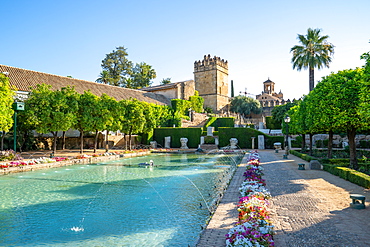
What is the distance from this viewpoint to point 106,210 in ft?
24.5

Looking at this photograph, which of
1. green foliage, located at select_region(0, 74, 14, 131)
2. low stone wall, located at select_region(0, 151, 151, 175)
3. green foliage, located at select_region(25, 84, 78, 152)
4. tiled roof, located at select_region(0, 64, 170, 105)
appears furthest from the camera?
tiled roof, located at select_region(0, 64, 170, 105)

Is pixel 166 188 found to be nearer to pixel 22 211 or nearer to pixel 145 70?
pixel 22 211

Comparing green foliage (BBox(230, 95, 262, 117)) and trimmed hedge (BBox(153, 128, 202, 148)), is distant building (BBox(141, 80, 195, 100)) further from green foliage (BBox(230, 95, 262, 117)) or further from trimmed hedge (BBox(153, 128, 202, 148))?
trimmed hedge (BBox(153, 128, 202, 148))

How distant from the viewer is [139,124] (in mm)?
27625

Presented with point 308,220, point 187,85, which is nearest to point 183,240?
point 308,220

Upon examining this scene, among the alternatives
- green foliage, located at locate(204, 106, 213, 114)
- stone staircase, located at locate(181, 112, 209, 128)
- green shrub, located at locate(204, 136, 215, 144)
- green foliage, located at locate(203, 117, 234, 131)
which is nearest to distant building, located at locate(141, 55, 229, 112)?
green foliage, located at locate(204, 106, 213, 114)

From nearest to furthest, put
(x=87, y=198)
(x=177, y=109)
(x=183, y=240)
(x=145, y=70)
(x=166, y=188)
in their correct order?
(x=183, y=240)
(x=87, y=198)
(x=166, y=188)
(x=177, y=109)
(x=145, y=70)

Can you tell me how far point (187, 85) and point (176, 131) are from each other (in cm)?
2003

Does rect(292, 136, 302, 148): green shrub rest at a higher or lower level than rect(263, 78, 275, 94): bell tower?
lower

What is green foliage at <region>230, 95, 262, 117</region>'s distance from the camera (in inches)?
2352

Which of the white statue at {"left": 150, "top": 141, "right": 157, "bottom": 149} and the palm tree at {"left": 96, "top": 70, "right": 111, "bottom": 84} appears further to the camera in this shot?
the palm tree at {"left": 96, "top": 70, "right": 111, "bottom": 84}

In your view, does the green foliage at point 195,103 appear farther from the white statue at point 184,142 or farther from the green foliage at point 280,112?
the white statue at point 184,142

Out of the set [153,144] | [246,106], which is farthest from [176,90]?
[246,106]

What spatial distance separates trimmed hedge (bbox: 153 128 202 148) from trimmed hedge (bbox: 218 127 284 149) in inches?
123
